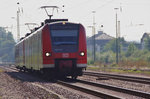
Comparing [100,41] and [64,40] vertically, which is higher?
[100,41]

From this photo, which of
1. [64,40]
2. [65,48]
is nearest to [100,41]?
[64,40]

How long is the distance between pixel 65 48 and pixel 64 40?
0.46 meters

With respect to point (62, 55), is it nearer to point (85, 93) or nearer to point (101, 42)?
point (85, 93)

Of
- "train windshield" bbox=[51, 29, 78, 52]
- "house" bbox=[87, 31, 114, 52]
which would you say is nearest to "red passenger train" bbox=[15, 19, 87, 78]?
"train windshield" bbox=[51, 29, 78, 52]

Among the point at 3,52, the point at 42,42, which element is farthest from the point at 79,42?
the point at 3,52

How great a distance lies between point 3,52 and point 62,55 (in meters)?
154

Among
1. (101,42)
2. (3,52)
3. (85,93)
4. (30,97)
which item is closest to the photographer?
(30,97)

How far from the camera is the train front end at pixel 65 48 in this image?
21.3 meters

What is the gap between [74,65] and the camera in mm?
21438

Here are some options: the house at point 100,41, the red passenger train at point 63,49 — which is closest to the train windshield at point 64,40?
the red passenger train at point 63,49

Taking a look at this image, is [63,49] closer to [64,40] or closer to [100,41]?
[64,40]

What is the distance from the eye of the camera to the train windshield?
2145cm

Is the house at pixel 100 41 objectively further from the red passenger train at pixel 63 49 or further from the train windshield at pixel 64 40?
the train windshield at pixel 64 40

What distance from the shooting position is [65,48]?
2144 centimetres
